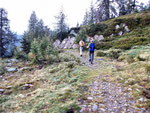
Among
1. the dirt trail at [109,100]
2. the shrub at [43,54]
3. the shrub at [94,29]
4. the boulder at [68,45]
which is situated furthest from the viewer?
the boulder at [68,45]

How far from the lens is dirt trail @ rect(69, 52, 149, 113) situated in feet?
10.8

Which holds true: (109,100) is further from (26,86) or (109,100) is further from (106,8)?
(106,8)

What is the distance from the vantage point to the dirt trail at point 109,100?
329cm

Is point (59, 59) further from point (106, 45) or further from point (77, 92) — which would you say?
point (106, 45)

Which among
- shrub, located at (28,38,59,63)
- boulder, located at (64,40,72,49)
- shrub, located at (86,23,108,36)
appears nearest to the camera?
shrub, located at (28,38,59,63)

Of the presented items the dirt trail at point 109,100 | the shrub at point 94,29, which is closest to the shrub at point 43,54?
the dirt trail at point 109,100

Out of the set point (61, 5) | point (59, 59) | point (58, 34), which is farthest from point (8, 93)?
point (61, 5)

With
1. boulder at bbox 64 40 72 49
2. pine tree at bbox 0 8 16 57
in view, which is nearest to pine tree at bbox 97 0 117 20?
boulder at bbox 64 40 72 49

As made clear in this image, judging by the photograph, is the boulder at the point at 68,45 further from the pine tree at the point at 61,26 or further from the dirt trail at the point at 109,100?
the dirt trail at the point at 109,100

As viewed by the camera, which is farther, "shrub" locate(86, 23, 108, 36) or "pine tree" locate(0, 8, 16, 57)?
"shrub" locate(86, 23, 108, 36)

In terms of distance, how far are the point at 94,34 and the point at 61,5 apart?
48.4 ft

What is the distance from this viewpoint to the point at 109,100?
12.4 feet

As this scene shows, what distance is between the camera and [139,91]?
4035mm

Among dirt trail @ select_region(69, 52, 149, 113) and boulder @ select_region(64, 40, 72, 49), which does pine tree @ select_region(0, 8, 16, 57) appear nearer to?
boulder @ select_region(64, 40, 72, 49)
